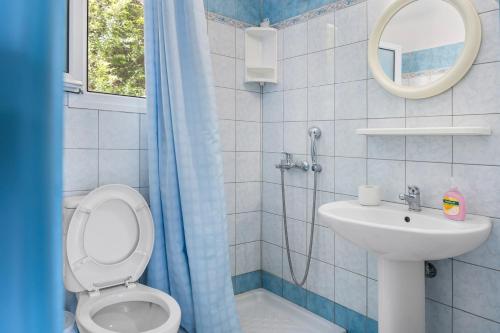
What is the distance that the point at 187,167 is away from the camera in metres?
1.82

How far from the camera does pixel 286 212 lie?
2.43 m

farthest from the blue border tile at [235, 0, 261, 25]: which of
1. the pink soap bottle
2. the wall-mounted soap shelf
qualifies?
the pink soap bottle

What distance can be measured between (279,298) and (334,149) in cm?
112

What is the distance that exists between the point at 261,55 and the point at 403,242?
65.9 inches

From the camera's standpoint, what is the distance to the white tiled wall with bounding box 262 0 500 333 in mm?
1521

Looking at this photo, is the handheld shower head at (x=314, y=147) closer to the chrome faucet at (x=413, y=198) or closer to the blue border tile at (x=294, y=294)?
the chrome faucet at (x=413, y=198)

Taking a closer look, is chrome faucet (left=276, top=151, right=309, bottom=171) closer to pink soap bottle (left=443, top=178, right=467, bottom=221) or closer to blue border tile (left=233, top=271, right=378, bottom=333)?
blue border tile (left=233, top=271, right=378, bottom=333)

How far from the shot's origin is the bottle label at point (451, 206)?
1495mm

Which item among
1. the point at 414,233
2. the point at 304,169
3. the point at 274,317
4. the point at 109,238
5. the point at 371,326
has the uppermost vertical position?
the point at 304,169

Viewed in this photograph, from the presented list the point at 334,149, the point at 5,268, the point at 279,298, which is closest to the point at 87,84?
the point at 334,149

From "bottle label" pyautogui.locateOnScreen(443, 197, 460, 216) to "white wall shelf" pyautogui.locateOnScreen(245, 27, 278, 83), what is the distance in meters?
1.35

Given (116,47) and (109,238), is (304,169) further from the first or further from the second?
(116,47)

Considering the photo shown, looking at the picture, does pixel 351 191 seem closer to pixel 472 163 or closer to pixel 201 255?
pixel 472 163

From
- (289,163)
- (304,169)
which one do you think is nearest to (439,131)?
(304,169)
